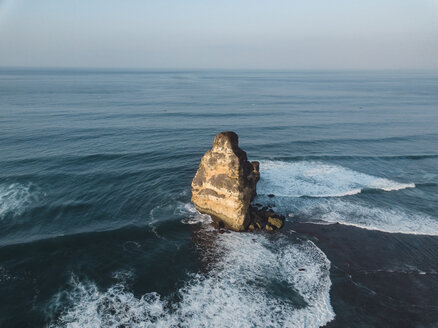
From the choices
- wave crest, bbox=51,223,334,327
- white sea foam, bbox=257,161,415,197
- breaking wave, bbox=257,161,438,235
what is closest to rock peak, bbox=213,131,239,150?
breaking wave, bbox=257,161,438,235

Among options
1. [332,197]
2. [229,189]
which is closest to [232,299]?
[229,189]

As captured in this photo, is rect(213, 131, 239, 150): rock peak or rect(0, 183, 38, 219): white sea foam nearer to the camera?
rect(213, 131, 239, 150): rock peak

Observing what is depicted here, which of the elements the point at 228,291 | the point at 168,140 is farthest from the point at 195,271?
the point at 168,140

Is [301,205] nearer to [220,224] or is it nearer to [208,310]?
[220,224]

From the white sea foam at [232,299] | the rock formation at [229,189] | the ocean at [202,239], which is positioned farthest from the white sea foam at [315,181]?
the white sea foam at [232,299]

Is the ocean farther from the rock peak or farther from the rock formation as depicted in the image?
the rock peak

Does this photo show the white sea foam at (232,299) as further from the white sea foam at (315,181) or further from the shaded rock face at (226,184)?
the white sea foam at (315,181)
